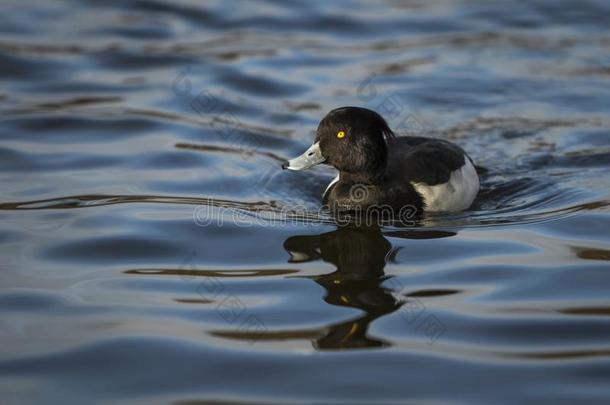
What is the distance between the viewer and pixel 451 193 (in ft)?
27.5

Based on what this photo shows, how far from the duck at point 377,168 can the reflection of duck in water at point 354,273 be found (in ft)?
1.55

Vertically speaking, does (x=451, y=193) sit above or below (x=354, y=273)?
above

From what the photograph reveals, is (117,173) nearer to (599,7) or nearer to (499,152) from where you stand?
(499,152)

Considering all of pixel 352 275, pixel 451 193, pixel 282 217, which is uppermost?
pixel 451 193

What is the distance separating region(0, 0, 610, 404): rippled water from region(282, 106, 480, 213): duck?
0.27m

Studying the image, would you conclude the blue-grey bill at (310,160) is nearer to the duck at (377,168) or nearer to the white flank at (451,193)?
the duck at (377,168)

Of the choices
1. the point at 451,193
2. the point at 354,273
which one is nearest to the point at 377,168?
the point at 451,193

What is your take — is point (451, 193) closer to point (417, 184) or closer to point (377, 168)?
point (417, 184)

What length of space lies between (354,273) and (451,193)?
1.86 meters

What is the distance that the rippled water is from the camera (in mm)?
5422

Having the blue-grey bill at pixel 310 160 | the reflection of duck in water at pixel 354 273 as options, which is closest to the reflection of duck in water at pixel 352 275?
the reflection of duck in water at pixel 354 273

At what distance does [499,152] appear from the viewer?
10086mm

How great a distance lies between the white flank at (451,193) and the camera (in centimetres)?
829

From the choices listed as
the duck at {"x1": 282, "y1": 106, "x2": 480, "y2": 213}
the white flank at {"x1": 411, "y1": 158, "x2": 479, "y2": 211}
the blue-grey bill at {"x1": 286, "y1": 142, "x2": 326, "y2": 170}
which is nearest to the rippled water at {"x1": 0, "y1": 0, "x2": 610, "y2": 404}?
the white flank at {"x1": 411, "y1": 158, "x2": 479, "y2": 211}
